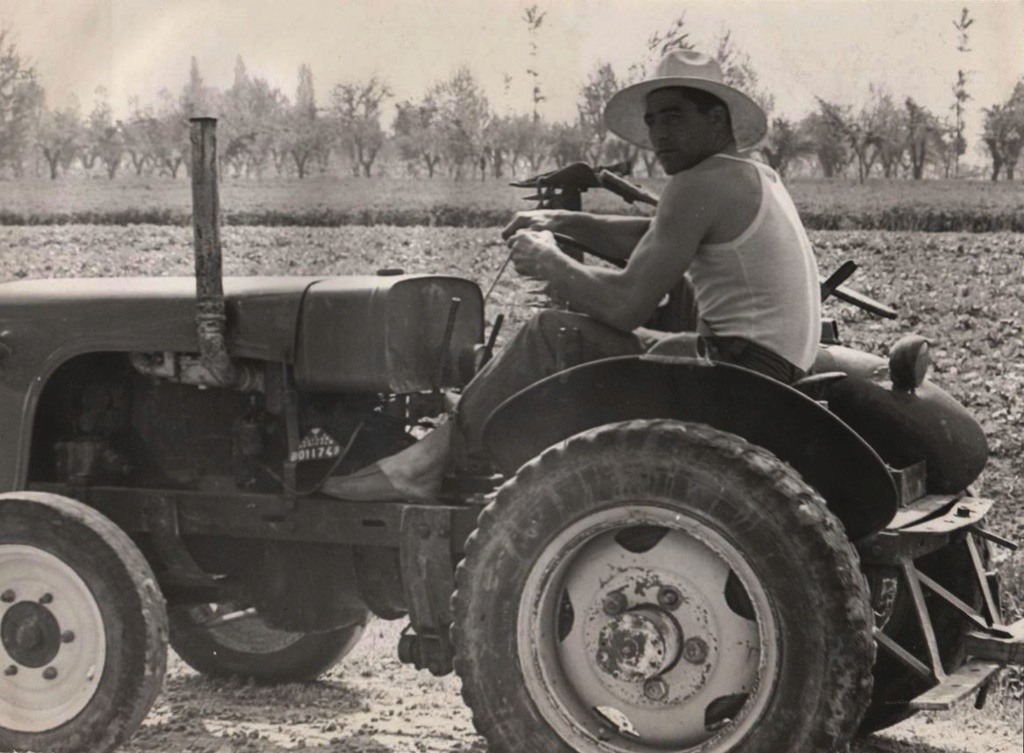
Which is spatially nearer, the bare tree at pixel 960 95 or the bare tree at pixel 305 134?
the bare tree at pixel 960 95

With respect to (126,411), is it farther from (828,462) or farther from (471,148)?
(471,148)

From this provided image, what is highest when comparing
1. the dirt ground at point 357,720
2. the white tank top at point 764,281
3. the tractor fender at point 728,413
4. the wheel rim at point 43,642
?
the white tank top at point 764,281

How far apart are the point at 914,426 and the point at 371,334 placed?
5.71 ft

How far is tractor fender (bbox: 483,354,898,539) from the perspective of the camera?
3.14 metres

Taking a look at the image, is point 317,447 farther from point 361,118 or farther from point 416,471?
point 361,118

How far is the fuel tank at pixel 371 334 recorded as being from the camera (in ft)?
13.4

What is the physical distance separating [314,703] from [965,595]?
8.06ft

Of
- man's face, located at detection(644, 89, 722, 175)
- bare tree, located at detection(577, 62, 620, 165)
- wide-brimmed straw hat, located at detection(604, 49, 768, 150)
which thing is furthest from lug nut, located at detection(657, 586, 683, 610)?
bare tree, located at detection(577, 62, 620, 165)

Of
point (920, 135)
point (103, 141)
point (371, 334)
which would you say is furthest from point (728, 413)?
point (103, 141)

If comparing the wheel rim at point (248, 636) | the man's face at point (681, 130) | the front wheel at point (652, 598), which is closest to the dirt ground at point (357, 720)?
the wheel rim at point (248, 636)

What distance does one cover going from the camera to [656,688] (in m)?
3.21

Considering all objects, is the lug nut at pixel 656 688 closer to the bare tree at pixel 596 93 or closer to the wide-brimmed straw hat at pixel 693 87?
the wide-brimmed straw hat at pixel 693 87

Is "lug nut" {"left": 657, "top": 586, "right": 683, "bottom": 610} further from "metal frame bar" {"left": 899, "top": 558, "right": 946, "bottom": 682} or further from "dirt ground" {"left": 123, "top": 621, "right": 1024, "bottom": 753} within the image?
"dirt ground" {"left": 123, "top": 621, "right": 1024, "bottom": 753}

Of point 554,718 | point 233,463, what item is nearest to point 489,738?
point 554,718
